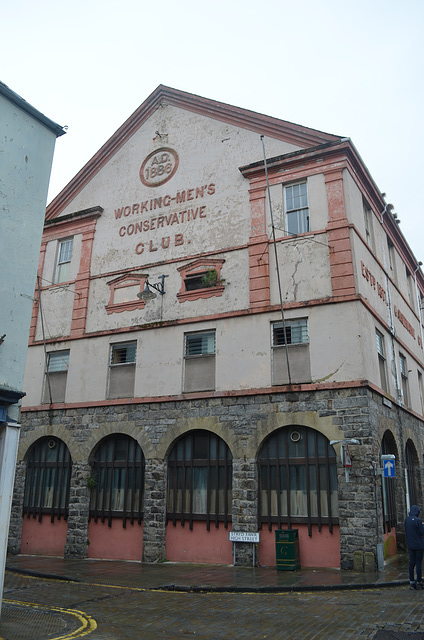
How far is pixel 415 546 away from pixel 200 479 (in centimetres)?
667

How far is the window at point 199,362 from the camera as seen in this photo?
1694 centimetres

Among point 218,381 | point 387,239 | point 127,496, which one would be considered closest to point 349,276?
point 218,381

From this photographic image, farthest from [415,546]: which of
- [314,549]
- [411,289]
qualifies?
[411,289]

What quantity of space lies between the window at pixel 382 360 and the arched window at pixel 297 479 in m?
3.53

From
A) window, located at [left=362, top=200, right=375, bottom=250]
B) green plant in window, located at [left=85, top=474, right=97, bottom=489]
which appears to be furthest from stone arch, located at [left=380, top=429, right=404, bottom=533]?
green plant in window, located at [left=85, top=474, right=97, bottom=489]

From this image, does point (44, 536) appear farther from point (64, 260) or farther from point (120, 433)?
point (64, 260)

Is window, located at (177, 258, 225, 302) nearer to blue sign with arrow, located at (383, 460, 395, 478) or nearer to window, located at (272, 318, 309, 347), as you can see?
window, located at (272, 318, 309, 347)

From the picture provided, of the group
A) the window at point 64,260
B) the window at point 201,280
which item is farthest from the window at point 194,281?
the window at point 64,260

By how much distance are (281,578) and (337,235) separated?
945 cm

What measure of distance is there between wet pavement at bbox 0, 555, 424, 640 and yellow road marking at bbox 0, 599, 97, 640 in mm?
18

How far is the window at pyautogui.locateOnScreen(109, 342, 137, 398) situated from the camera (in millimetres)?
18297

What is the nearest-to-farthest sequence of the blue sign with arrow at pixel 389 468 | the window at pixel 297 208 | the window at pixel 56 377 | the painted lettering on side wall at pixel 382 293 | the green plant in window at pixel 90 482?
the blue sign with arrow at pixel 389 468
the painted lettering on side wall at pixel 382 293
the window at pixel 297 208
the green plant in window at pixel 90 482
the window at pixel 56 377

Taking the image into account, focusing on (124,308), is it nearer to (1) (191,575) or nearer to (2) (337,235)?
(2) (337,235)

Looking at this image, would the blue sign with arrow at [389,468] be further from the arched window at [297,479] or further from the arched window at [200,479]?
the arched window at [200,479]
